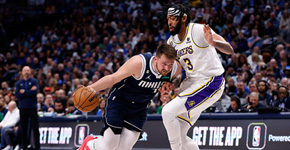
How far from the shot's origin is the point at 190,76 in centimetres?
592

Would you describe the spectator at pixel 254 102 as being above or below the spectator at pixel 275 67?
below

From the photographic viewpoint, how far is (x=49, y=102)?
12703 mm

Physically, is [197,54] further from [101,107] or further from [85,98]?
[101,107]

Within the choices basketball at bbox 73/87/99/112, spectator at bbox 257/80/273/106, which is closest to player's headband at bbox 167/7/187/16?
basketball at bbox 73/87/99/112

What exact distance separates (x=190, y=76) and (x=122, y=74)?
3.49ft

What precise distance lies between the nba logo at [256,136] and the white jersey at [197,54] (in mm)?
2832

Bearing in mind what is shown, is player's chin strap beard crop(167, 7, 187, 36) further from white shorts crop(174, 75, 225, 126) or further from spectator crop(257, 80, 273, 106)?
spectator crop(257, 80, 273, 106)

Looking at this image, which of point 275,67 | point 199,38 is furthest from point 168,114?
point 275,67

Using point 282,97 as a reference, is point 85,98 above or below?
above

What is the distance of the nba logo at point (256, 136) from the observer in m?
8.12

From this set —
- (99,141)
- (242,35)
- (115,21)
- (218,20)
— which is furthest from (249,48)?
(99,141)

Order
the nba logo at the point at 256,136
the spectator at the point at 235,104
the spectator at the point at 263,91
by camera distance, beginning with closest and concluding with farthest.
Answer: the nba logo at the point at 256,136 → the spectator at the point at 235,104 → the spectator at the point at 263,91

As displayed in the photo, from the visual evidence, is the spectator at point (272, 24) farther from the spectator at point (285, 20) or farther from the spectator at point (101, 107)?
the spectator at point (101, 107)

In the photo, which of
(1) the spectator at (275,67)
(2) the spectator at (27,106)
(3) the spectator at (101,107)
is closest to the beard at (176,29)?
(3) the spectator at (101,107)
